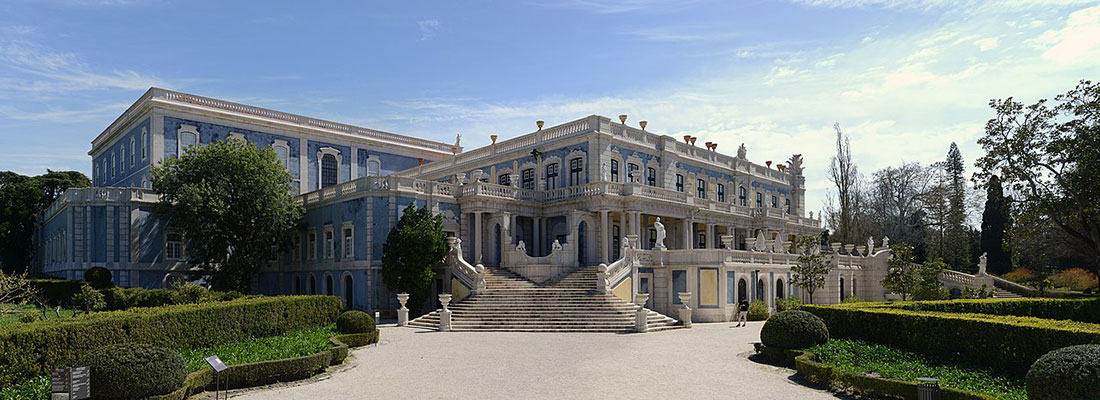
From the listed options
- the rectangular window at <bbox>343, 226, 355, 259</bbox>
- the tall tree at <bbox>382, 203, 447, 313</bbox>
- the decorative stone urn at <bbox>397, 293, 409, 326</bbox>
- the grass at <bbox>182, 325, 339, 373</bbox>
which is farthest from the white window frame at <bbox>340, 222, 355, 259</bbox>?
the grass at <bbox>182, 325, 339, 373</bbox>

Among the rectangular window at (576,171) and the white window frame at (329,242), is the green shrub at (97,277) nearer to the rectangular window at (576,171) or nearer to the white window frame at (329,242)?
the white window frame at (329,242)

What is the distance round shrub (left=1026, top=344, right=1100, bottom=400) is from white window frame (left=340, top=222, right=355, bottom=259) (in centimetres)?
2861

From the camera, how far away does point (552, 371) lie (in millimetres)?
16141

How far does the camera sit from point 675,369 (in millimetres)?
16484

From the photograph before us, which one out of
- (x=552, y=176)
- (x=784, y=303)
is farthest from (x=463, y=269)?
(x=784, y=303)

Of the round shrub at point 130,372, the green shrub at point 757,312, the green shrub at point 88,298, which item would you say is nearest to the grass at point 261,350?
the round shrub at point 130,372

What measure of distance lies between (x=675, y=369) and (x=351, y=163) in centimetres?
3527

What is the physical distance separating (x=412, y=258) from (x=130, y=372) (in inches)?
795

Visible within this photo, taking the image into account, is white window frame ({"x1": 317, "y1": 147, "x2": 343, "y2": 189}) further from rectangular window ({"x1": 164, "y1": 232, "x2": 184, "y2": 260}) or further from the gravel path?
the gravel path

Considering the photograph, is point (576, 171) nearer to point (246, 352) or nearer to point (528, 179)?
point (528, 179)

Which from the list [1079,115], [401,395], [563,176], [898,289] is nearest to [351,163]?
[563,176]

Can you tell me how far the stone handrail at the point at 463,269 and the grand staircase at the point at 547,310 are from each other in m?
0.48

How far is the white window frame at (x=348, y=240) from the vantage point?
3394 cm

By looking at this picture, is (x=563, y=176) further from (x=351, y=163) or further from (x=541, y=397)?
(x=541, y=397)
